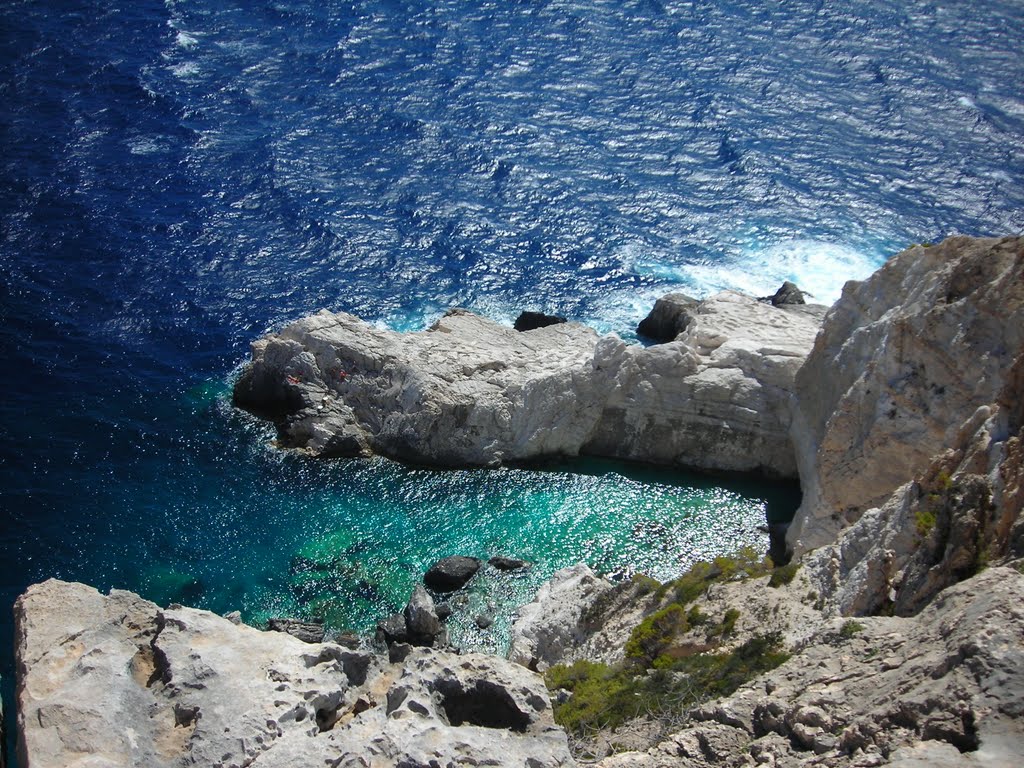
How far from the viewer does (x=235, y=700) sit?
92.4 ft

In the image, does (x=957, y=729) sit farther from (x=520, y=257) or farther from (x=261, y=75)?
(x=261, y=75)

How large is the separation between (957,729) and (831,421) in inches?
1081

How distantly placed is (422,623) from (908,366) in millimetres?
24133

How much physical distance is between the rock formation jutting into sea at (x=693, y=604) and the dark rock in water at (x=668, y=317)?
5.55 metres

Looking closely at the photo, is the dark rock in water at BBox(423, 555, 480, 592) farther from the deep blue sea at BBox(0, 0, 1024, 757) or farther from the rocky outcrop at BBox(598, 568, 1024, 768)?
the rocky outcrop at BBox(598, 568, 1024, 768)

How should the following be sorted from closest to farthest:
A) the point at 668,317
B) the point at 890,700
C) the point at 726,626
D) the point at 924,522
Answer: the point at 890,700 → the point at 924,522 → the point at 726,626 → the point at 668,317

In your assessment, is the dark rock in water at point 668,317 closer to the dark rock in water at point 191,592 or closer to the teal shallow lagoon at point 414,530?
the teal shallow lagoon at point 414,530

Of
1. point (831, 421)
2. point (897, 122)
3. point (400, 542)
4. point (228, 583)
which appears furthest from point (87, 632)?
point (897, 122)

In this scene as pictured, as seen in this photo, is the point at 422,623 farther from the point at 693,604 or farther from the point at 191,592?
the point at 693,604

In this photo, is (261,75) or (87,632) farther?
(261,75)

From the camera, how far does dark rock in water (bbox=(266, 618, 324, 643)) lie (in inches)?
1748

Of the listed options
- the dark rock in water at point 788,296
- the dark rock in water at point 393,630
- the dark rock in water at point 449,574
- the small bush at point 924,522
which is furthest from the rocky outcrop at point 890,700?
the dark rock in water at point 788,296

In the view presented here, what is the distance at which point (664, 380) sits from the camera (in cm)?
5659

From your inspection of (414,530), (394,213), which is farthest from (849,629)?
(394,213)
